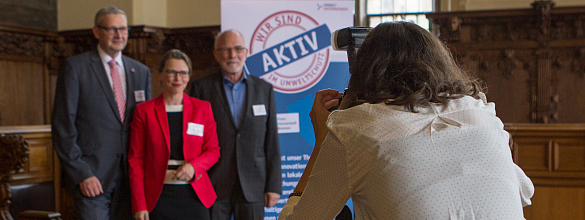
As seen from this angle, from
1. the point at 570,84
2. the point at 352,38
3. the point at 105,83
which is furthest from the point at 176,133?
the point at 570,84

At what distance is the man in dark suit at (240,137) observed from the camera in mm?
2533

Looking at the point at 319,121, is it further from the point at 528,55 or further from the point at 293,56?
the point at 528,55

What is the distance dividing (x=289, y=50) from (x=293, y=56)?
0.16 ft

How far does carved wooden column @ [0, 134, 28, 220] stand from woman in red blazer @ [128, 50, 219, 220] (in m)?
0.79

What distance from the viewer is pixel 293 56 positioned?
308 centimetres

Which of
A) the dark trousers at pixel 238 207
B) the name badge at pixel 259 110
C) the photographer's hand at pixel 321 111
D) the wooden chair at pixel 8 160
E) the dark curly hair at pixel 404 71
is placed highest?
the dark curly hair at pixel 404 71

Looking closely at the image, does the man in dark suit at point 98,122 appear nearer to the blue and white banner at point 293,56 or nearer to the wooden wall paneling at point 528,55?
the blue and white banner at point 293,56

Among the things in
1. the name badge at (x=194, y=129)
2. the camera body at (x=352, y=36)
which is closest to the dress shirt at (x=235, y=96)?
the name badge at (x=194, y=129)

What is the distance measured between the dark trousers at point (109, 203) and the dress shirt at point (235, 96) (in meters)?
0.67

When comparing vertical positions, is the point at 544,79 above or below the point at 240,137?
above

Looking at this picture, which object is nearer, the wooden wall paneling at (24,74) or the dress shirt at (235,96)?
the dress shirt at (235,96)

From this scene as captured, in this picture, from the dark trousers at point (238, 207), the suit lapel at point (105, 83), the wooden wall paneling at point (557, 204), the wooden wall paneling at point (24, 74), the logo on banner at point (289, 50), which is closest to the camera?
the suit lapel at point (105, 83)

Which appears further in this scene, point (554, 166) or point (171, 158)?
point (554, 166)

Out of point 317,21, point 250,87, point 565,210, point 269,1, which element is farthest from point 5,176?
point 565,210
